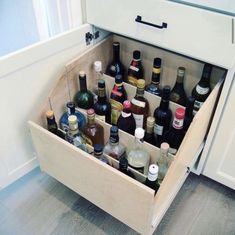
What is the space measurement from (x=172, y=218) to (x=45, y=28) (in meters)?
0.86

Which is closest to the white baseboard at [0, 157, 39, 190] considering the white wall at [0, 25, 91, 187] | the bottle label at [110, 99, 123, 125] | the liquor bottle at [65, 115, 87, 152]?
the white wall at [0, 25, 91, 187]

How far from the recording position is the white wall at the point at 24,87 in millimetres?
836

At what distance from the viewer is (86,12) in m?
0.98

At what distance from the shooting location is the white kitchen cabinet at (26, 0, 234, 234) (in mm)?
745

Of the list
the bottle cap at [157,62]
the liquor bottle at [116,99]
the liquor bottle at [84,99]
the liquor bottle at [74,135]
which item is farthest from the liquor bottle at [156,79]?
the liquor bottle at [74,135]

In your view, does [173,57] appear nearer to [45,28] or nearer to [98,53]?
[98,53]

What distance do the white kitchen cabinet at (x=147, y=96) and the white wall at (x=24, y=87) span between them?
1.7 inches

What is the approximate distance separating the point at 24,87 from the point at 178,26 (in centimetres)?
50

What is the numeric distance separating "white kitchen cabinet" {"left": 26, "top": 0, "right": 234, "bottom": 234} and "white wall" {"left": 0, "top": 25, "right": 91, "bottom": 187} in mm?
43

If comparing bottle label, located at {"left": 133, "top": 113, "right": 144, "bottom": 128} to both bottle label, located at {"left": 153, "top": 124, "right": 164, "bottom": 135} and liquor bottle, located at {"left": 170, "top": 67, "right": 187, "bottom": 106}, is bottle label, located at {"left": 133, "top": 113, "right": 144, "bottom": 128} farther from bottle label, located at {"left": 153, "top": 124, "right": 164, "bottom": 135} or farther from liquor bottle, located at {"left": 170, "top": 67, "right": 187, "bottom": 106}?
liquor bottle, located at {"left": 170, "top": 67, "right": 187, "bottom": 106}

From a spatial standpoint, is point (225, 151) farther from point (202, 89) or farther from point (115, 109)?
point (115, 109)

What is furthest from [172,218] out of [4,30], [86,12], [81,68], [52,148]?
[4,30]

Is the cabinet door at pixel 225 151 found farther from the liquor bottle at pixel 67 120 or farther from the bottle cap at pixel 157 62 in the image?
the liquor bottle at pixel 67 120

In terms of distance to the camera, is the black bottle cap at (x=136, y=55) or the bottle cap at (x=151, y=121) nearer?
the bottle cap at (x=151, y=121)
